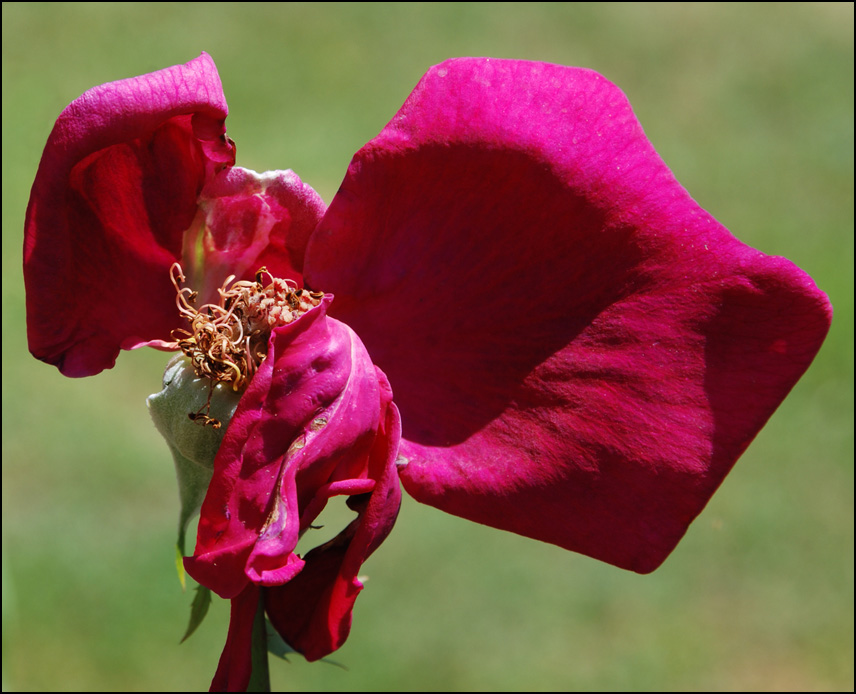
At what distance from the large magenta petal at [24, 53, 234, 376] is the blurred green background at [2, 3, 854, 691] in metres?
0.02

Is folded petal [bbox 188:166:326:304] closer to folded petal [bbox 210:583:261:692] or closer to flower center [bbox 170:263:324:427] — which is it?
flower center [bbox 170:263:324:427]

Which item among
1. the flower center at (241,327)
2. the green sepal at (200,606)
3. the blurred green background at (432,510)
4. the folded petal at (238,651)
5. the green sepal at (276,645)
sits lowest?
the blurred green background at (432,510)

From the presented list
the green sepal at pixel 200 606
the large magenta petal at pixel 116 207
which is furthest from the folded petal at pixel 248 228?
the green sepal at pixel 200 606

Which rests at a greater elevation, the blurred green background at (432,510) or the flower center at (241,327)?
the flower center at (241,327)

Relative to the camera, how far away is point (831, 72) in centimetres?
330

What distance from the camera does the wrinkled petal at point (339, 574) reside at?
0.46 metres

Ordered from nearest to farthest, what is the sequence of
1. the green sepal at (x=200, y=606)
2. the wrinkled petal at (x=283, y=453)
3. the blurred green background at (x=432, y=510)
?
the wrinkled petal at (x=283, y=453) → the green sepal at (x=200, y=606) → the blurred green background at (x=432, y=510)

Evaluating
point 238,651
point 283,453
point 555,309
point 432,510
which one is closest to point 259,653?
point 238,651

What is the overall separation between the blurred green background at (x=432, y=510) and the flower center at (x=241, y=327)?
6 centimetres

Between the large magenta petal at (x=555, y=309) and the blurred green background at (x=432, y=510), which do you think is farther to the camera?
the blurred green background at (x=432, y=510)

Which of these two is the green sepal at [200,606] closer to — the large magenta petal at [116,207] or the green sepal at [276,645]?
the green sepal at [276,645]

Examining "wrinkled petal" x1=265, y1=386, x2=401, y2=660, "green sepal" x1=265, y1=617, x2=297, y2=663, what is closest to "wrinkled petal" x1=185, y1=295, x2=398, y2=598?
"wrinkled petal" x1=265, y1=386, x2=401, y2=660

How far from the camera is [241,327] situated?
505 mm

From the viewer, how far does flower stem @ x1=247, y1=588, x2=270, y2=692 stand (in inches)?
19.9
